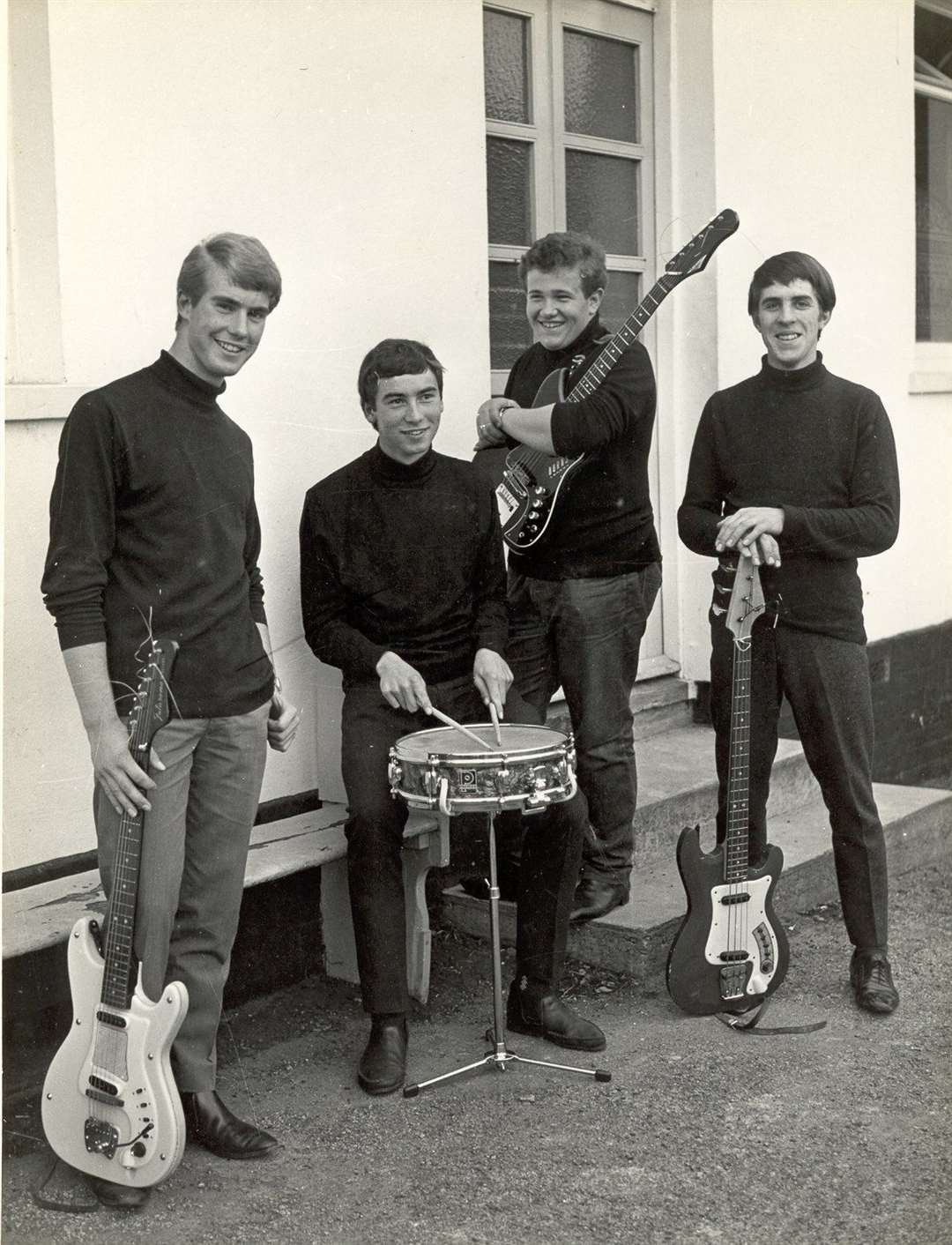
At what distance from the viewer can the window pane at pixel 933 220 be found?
24.7 feet

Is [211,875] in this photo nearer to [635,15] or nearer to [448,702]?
[448,702]

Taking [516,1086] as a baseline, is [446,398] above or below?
above

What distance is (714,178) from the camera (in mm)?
6039

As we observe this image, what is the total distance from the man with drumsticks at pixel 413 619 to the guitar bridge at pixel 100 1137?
2.99 feet

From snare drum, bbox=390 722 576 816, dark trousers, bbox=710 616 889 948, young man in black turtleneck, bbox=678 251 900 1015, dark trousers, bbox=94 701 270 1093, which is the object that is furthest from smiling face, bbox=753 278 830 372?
dark trousers, bbox=94 701 270 1093

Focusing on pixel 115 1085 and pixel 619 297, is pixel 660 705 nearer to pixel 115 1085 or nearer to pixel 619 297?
pixel 619 297

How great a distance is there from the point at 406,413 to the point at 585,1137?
1951 millimetres

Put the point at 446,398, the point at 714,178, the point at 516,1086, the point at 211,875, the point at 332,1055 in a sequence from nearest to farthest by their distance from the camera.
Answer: the point at 211,875, the point at 516,1086, the point at 332,1055, the point at 446,398, the point at 714,178

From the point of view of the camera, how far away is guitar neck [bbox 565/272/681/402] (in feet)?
14.1

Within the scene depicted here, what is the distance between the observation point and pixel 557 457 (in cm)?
447

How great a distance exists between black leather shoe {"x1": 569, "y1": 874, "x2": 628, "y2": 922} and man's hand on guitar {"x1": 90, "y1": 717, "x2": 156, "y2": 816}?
1852 millimetres

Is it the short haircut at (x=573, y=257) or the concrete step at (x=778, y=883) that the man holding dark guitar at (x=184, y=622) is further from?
the concrete step at (x=778, y=883)

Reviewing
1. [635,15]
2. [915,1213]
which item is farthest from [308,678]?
[635,15]

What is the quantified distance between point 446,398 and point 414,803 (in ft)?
6.05
